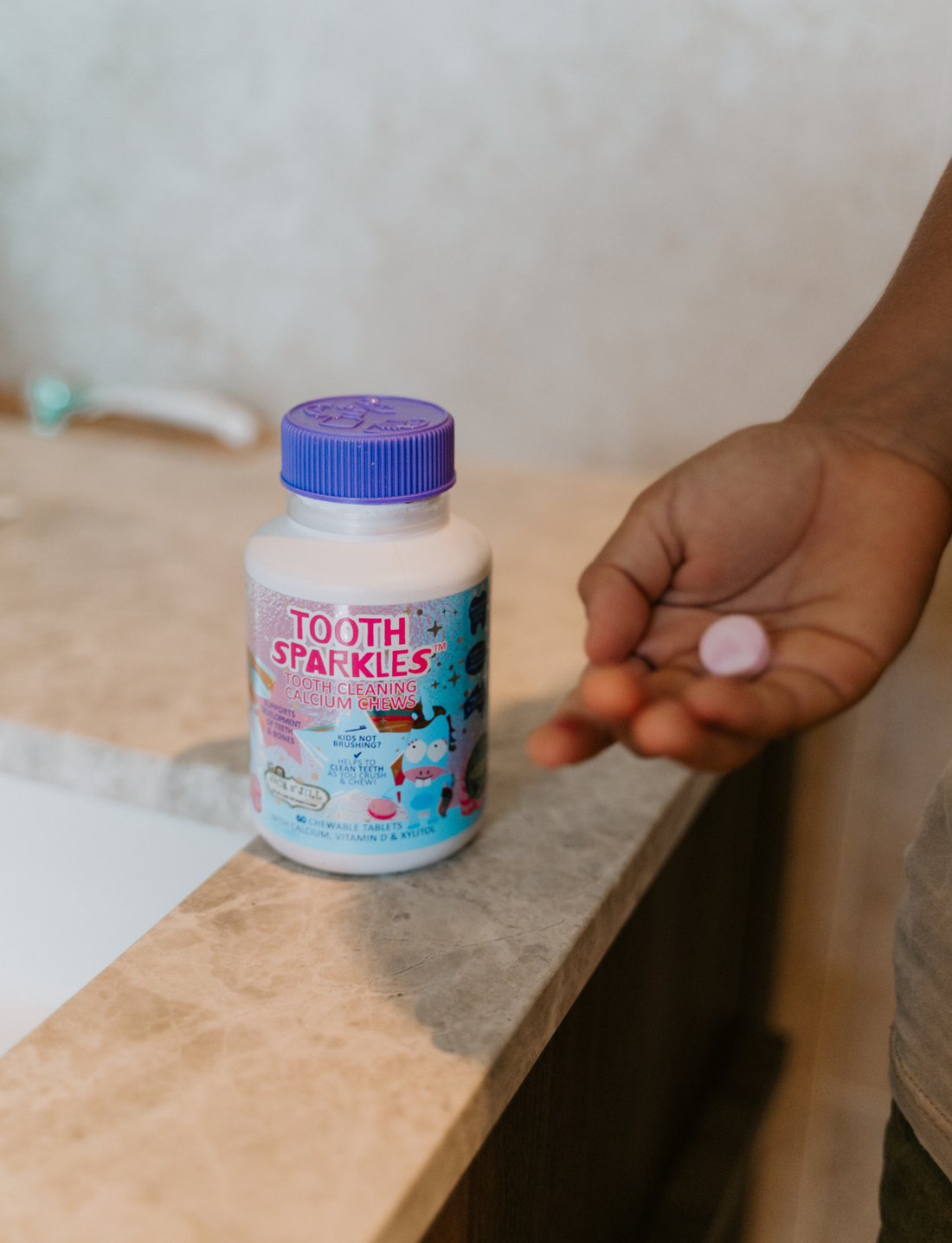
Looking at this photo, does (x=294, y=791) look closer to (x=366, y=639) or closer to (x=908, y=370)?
(x=366, y=639)

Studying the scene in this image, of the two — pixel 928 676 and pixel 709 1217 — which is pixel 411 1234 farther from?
pixel 928 676

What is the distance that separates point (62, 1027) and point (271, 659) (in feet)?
0.50

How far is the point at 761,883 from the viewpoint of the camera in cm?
97

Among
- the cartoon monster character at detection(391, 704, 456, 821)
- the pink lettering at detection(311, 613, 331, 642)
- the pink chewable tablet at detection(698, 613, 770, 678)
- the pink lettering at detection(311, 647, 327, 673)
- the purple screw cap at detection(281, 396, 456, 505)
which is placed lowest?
the cartoon monster character at detection(391, 704, 456, 821)

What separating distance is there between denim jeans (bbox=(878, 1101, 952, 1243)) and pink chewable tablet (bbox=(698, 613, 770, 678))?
0.25 m

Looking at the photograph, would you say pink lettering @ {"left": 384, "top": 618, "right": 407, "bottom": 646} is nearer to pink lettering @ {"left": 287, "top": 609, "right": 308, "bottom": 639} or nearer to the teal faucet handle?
pink lettering @ {"left": 287, "top": 609, "right": 308, "bottom": 639}

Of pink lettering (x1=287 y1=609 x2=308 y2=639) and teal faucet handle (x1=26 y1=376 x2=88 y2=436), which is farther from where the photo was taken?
teal faucet handle (x1=26 y1=376 x2=88 y2=436)

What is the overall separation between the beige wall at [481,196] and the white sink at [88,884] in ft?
1.76

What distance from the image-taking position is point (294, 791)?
1.54 feet

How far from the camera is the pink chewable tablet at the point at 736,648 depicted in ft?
1.34

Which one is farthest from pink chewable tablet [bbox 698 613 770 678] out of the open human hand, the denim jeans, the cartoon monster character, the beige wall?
the beige wall

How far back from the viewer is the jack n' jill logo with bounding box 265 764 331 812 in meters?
0.47

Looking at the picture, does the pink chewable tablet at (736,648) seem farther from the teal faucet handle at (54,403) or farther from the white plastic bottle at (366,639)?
the teal faucet handle at (54,403)

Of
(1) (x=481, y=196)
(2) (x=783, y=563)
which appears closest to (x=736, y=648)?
(2) (x=783, y=563)
